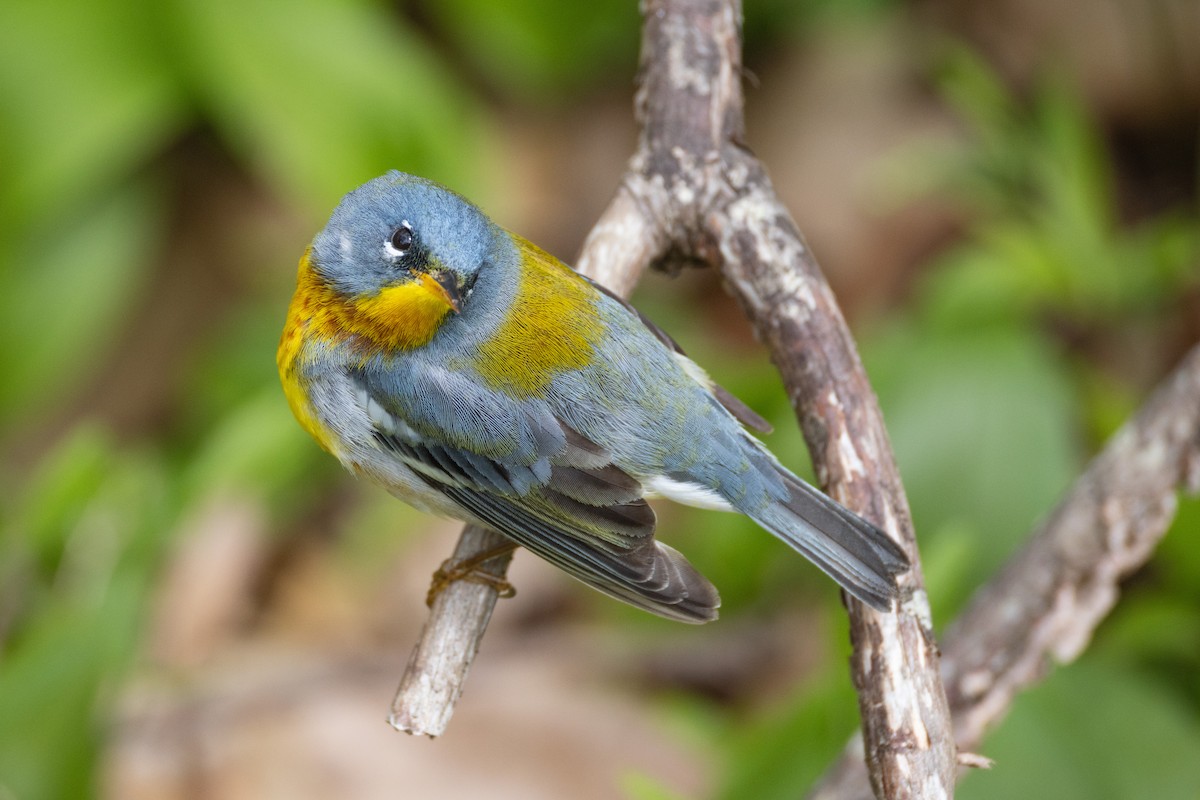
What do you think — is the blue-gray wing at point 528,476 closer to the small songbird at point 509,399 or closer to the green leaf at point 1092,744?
the small songbird at point 509,399

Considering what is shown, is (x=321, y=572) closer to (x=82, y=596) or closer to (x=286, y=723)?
(x=286, y=723)

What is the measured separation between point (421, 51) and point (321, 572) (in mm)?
2440

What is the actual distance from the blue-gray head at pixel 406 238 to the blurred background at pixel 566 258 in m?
1.23

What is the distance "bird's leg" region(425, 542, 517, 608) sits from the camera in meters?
2.62

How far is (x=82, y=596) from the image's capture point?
398 centimetres

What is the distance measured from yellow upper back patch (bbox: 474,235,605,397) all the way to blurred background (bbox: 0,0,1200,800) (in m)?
0.96

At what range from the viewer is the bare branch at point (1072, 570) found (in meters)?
2.74

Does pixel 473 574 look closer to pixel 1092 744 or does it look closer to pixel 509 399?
pixel 509 399

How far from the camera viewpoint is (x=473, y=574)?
8.71 ft

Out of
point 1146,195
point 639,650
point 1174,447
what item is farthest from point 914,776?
point 1146,195

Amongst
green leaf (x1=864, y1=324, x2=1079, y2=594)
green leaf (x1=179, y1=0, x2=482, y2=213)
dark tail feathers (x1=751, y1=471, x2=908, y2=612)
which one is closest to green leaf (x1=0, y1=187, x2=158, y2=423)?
green leaf (x1=179, y1=0, x2=482, y2=213)

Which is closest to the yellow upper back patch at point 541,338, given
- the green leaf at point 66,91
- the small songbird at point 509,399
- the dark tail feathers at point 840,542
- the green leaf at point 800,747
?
the small songbird at point 509,399

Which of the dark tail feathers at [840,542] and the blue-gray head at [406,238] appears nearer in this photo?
the dark tail feathers at [840,542]

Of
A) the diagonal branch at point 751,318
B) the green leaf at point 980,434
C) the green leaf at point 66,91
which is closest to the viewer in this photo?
the diagonal branch at point 751,318
